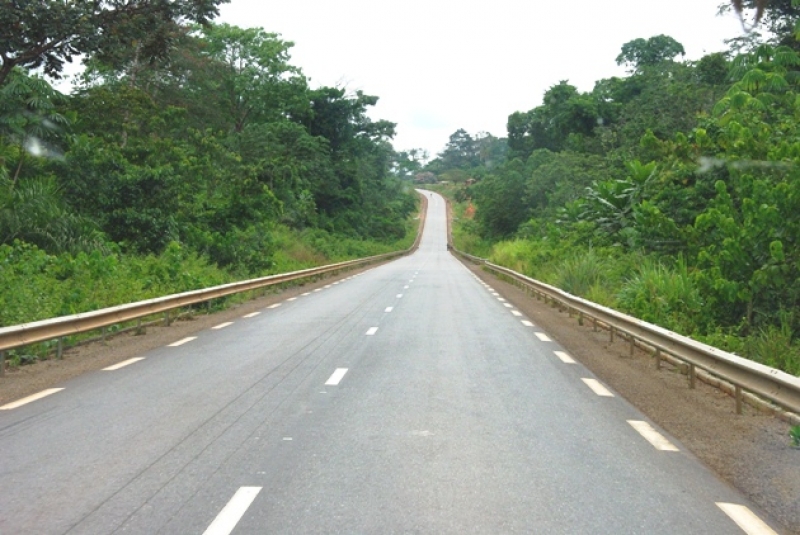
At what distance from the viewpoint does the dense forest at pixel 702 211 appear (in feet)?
36.4

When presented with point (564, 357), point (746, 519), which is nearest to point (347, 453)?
point (746, 519)

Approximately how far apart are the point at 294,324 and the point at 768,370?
10523mm

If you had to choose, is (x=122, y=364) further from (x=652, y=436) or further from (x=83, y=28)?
(x=83, y=28)

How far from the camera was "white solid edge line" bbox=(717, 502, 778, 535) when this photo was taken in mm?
4523

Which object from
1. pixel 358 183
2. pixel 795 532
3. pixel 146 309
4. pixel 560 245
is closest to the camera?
pixel 795 532

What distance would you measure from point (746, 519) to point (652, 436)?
82.1 inches

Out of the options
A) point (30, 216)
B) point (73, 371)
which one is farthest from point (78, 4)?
point (73, 371)

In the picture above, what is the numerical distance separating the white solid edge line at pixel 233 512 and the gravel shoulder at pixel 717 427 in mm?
3268

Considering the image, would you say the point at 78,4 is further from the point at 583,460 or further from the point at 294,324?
the point at 583,460

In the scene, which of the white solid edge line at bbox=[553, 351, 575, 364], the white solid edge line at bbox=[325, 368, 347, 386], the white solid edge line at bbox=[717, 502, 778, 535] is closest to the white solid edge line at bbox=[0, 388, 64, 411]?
the white solid edge line at bbox=[325, 368, 347, 386]

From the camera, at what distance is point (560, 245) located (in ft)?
101

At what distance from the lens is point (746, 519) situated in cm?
473

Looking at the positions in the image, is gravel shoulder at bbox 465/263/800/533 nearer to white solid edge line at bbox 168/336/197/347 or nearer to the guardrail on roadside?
white solid edge line at bbox 168/336/197/347

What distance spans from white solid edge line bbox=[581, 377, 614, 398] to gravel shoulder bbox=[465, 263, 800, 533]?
0.52ft
